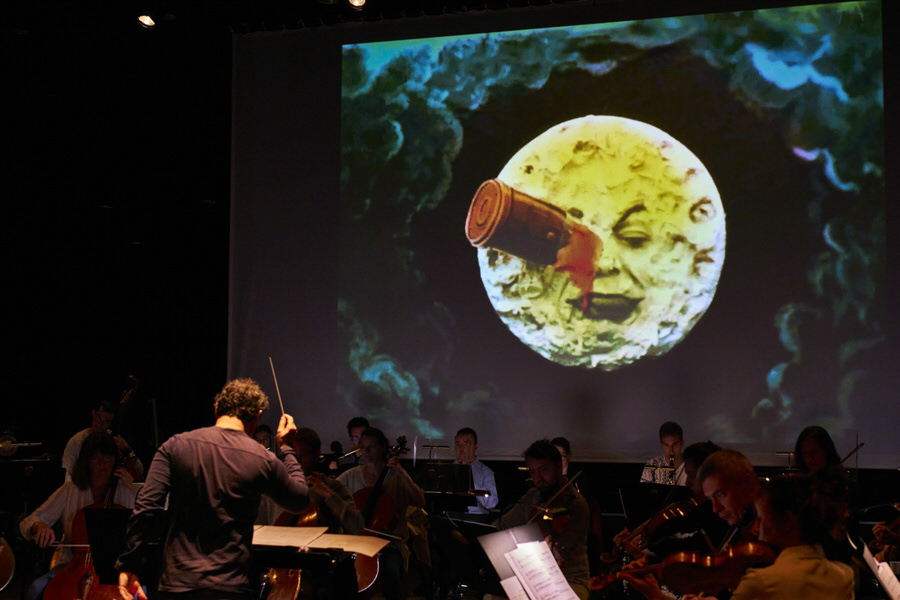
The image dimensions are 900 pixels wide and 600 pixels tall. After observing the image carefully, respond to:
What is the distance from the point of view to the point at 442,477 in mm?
5645

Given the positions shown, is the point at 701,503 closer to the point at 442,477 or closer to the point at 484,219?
the point at 442,477

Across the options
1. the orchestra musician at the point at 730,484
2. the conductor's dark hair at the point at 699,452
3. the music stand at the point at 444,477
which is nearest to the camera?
the orchestra musician at the point at 730,484

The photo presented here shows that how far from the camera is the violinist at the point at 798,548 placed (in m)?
2.04

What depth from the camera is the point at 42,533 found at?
13.3 ft

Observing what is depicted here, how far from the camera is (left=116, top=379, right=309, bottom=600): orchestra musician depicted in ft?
9.01

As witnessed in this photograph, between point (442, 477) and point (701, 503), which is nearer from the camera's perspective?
point (701, 503)

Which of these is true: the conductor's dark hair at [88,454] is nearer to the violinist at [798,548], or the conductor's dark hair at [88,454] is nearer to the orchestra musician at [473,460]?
the orchestra musician at [473,460]

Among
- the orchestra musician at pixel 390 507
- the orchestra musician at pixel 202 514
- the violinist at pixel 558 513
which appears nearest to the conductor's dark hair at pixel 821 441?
the violinist at pixel 558 513

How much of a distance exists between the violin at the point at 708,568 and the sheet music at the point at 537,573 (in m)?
0.41

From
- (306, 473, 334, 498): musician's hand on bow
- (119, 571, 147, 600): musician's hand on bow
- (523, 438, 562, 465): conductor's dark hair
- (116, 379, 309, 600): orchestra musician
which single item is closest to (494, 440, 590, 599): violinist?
(523, 438, 562, 465): conductor's dark hair

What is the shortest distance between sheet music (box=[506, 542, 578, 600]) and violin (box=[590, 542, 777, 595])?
1.36 feet

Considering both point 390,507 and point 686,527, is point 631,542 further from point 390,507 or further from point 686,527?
point 390,507

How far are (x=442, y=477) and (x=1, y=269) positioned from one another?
5043 millimetres

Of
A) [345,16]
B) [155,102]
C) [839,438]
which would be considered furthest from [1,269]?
[839,438]
